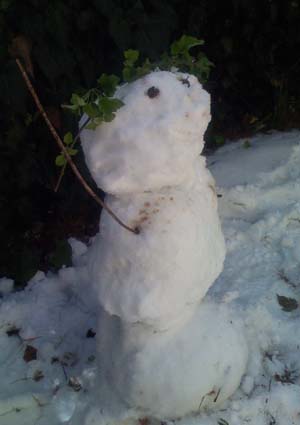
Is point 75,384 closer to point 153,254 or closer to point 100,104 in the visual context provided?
point 153,254

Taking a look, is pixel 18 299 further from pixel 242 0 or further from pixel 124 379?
pixel 242 0

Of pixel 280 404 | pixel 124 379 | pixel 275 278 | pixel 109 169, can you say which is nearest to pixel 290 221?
pixel 275 278

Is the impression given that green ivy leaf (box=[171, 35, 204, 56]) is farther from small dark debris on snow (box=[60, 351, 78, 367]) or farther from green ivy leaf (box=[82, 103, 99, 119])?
small dark debris on snow (box=[60, 351, 78, 367])

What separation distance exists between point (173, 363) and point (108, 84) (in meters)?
1.02

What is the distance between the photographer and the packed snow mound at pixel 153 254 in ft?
6.13

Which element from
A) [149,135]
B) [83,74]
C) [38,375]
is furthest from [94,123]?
[38,375]

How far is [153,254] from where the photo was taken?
1865 mm

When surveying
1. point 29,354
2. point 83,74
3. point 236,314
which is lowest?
point 236,314

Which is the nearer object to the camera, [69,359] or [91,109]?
[91,109]

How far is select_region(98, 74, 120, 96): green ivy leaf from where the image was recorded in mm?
1747

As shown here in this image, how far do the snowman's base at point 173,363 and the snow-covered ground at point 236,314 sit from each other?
7 centimetres

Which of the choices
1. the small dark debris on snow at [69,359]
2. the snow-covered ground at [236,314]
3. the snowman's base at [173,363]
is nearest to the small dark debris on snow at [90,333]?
the snow-covered ground at [236,314]

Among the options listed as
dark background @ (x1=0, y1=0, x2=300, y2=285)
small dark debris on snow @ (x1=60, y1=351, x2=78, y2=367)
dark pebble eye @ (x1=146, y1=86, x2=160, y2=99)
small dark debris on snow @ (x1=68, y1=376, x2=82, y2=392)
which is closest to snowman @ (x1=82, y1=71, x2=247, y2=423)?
dark pebble eye @ (x1=146, y1=86, x2=160, y2=99)

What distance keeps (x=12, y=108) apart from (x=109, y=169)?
1088 millimetres
